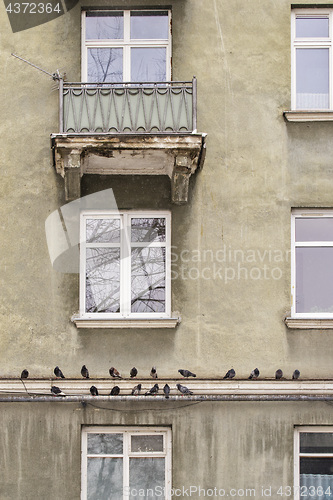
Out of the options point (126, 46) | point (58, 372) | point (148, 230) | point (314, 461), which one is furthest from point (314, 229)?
point (58, 372)

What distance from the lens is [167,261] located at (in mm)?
11547

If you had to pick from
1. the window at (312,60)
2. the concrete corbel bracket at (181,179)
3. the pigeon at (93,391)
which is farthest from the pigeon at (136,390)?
the window at (312,60)

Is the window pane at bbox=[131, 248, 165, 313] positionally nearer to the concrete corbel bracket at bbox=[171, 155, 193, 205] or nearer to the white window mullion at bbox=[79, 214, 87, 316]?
the white window mullion at bbox=[79, 214, 87, 316]

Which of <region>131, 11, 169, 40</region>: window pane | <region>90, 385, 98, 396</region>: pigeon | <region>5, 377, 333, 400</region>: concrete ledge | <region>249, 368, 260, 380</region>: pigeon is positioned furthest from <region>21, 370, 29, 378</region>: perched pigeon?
<region>131, 11, 169, 40</region>: window pane

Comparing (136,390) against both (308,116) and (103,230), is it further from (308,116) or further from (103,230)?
(308,116)

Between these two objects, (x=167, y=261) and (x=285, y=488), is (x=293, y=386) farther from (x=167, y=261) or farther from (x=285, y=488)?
(x=167, y=261)

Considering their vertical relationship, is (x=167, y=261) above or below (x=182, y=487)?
above

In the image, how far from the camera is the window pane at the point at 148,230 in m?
11.7

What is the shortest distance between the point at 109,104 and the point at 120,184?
1137 mm

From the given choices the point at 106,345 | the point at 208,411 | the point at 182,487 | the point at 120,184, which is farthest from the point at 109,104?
the point at 182,487

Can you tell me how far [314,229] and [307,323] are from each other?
4.48 ft

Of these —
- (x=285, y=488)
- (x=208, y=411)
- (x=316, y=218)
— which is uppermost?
(x=316, y=218)

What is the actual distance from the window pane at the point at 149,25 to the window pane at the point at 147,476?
594 centimetres

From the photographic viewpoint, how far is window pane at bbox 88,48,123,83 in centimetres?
1196
